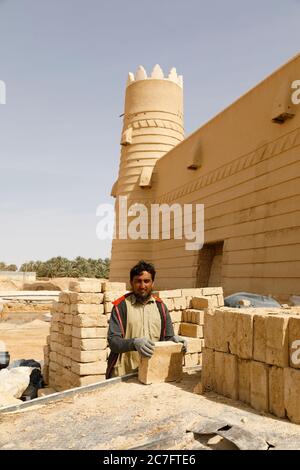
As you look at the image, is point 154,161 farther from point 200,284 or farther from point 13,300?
point 13,300

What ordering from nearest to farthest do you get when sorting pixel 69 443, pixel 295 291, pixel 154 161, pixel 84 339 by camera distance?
1. pixel 69 443
2. pixel 84 339
3. pixel 295 291
4. pixel 154 161

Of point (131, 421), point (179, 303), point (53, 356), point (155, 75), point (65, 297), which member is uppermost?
point (155, 75)

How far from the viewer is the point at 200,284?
48.0ft

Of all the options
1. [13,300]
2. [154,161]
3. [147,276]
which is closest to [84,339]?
[147,276]

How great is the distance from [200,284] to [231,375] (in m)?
10.7

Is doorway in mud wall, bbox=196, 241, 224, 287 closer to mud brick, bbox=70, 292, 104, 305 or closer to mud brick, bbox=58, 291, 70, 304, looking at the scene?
mud brick, bbox=58, 291, 70, 304

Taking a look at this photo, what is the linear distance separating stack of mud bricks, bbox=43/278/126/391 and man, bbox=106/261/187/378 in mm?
2969

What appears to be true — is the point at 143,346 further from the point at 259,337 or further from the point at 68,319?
the point at 68,319

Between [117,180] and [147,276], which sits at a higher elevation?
[117,180]

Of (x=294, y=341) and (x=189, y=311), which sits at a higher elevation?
(x=294, y=341)

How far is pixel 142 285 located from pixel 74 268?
58.8 meters

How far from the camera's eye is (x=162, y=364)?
14.1 ft

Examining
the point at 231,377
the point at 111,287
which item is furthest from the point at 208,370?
the point at 111,287
